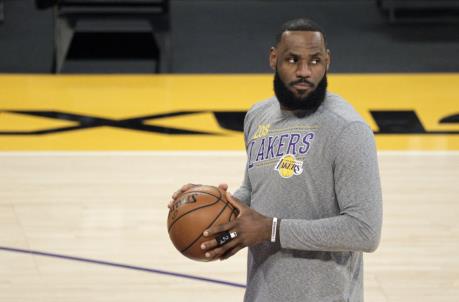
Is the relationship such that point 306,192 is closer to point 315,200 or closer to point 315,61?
point 315,200

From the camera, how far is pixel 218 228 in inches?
116

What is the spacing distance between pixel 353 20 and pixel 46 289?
6959 mm

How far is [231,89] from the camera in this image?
30.9 feet

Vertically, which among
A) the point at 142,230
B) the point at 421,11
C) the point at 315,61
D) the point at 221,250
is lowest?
the point at 421,11

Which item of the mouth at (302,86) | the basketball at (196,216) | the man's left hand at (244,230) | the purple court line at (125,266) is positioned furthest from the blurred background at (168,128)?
the mouth at (302,86)

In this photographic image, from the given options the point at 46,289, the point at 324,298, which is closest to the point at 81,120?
the point at 46,289

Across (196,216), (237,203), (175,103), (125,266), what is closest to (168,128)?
(175,103)

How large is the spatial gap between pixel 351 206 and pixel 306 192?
157mm

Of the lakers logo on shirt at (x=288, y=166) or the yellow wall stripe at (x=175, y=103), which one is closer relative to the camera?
the lakers logo on shirt at (x=288, y=166)

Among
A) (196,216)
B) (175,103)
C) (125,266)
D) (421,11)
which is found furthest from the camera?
(421,11)

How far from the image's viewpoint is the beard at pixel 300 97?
296 cm

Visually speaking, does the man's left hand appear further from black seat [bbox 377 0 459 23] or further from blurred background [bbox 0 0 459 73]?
black seat [bbox 377 0 459 23]

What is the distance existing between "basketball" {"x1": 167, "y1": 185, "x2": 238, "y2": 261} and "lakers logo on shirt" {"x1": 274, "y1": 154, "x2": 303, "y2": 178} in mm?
187

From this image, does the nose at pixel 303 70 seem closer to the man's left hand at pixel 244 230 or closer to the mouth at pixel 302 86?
the mouth at pixel 302 86
